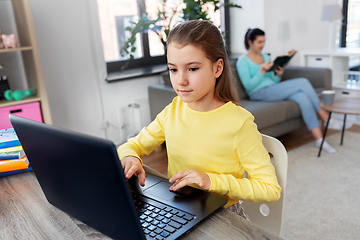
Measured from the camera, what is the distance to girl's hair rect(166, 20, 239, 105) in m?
0.81

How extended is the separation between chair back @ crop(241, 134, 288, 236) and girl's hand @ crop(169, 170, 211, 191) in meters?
0.26

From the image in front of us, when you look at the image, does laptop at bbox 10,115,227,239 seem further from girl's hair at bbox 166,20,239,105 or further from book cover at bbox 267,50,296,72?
book cover at bbox 267,50,296,72

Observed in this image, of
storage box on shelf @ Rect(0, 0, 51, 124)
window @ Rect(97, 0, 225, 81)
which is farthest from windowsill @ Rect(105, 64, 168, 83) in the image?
storage box on shelf @ Rect(0, 0, 51, 124)

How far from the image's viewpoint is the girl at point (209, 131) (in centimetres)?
77

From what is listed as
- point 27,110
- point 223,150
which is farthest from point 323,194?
point 27,110

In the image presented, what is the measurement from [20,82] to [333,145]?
8.38 ft

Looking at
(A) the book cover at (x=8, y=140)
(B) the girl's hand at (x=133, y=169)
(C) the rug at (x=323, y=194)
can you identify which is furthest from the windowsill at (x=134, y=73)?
(B) the girl's hand at (x=133, y=169)

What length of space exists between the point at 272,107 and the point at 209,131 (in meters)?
1.78

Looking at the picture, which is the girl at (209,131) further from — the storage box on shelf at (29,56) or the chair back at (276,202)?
the storage box on shelf at (29,56)

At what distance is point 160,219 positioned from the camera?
25.2 inches

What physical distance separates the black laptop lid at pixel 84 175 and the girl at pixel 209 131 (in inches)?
8.2

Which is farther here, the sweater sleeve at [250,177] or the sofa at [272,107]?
the sofa at [272,107]

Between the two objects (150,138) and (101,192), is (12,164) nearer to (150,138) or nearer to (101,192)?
(150,138)

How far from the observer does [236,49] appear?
3.73 metres
